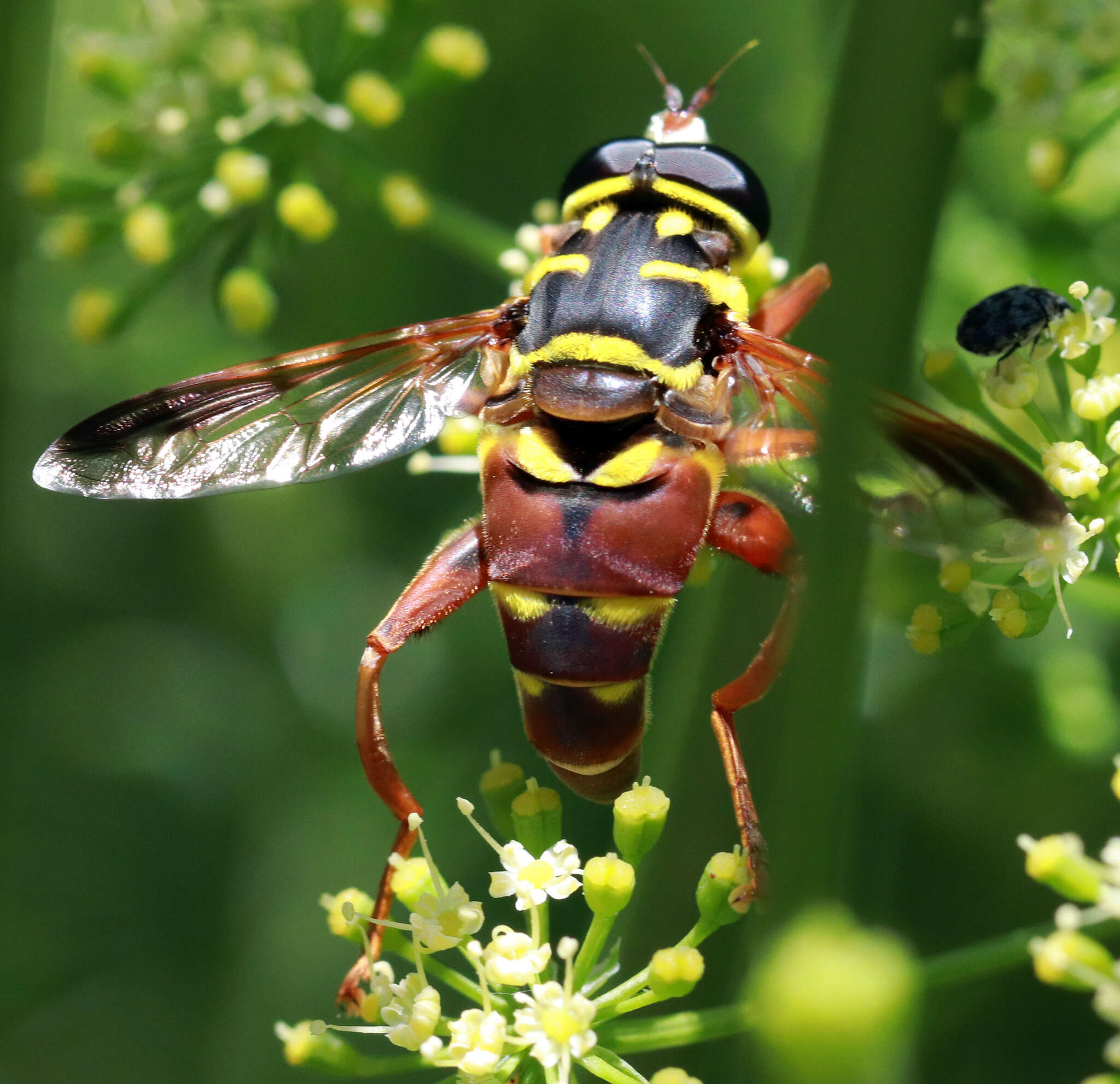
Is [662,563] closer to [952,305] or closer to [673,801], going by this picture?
[673,801]

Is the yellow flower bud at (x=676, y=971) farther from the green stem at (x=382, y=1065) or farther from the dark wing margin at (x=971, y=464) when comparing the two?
the dark wing margin at (x=971, y=464)

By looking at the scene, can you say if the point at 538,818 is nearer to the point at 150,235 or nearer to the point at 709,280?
the point at 709,280

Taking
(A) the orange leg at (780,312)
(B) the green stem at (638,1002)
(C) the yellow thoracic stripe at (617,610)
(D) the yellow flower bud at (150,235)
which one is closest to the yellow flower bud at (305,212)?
(D) the yellow flower bud at (150,235)

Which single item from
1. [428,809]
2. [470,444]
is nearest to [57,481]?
[470,444]

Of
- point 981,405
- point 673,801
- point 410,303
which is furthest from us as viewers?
point 410,303

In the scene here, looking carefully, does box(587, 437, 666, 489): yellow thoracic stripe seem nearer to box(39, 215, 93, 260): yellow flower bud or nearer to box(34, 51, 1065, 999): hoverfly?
box(34, 51, 1065, 999): hoverfly

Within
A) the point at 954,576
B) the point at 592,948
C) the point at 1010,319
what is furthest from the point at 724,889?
the point at 1010,319

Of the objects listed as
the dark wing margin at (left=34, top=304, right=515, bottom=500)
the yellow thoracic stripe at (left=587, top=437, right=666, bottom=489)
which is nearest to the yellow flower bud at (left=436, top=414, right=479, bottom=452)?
the dark wing margin at (left=34, top=304, right=515, bottom=500)
